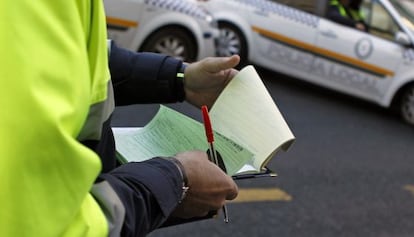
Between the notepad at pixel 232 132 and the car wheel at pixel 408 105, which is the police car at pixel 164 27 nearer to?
the car wheel at pixel 408 105

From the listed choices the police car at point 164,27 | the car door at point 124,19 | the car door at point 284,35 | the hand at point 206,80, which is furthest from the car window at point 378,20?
the hand at point 206,80

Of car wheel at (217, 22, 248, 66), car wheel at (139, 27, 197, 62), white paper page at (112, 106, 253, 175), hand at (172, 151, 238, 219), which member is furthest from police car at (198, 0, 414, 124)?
hand at (172, 151, 238, 219)

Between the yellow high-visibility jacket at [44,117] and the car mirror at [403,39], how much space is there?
7.19m

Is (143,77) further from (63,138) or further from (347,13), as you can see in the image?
(347,13)

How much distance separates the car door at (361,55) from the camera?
25.7 feet

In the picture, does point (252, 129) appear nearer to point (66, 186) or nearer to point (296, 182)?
point (66, 186)

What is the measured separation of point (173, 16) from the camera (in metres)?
7.32

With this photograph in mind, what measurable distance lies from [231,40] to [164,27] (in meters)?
1.14

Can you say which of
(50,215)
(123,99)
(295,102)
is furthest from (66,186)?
(295,102)

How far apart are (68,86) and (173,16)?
6.42 metres

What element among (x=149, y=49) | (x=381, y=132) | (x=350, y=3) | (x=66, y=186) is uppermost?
(x=66, y=186)

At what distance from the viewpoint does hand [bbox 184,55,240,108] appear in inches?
66.6

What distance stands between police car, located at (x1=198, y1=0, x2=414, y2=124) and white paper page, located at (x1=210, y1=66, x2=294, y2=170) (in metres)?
6.36

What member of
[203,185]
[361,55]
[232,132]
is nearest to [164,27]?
[361,55]
